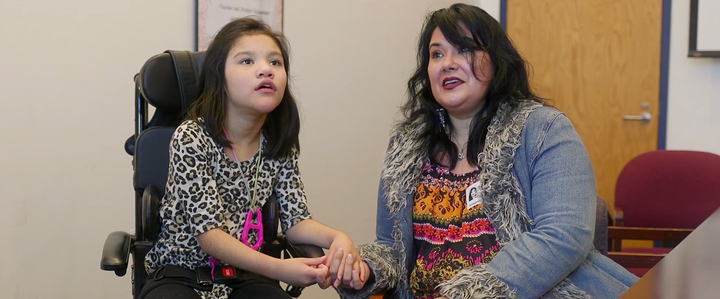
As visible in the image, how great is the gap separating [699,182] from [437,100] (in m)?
1.89

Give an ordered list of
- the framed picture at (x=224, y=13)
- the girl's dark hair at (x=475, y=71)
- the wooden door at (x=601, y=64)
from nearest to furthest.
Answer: the girl's dark hair at (x=475, y=71), the framed picture at (x=224, y=13), the wooden door at (x=601, y=64)

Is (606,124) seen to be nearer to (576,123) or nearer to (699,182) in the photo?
(576,123)

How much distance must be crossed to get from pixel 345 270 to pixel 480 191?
36 centimetres

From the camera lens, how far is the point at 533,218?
65.5 inches

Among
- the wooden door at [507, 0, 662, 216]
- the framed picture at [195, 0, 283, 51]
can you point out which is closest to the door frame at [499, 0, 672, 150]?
the wooden door at [507, 0, 662, 216]

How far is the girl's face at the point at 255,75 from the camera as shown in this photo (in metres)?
1.79

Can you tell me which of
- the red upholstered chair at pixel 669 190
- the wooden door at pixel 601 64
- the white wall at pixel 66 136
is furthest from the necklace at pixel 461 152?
the wooden door at pixel 601 64

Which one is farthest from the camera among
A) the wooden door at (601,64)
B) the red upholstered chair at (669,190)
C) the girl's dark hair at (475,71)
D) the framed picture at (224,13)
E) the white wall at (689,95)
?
the wooden door at (601,64)

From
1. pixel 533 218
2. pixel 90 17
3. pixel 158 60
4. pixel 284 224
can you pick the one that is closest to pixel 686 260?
pixel 533 218

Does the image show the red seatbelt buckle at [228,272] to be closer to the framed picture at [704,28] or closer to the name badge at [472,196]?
the name badge at [472,196]

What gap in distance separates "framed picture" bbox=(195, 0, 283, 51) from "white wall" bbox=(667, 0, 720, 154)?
92.1 inches

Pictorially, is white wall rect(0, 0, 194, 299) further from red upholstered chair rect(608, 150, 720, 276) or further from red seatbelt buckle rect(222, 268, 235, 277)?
red upholstered chair rect(608, 150, 720, 276)

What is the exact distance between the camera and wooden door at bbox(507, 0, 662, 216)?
14.0 ft

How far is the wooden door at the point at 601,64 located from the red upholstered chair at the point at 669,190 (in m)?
1.03
